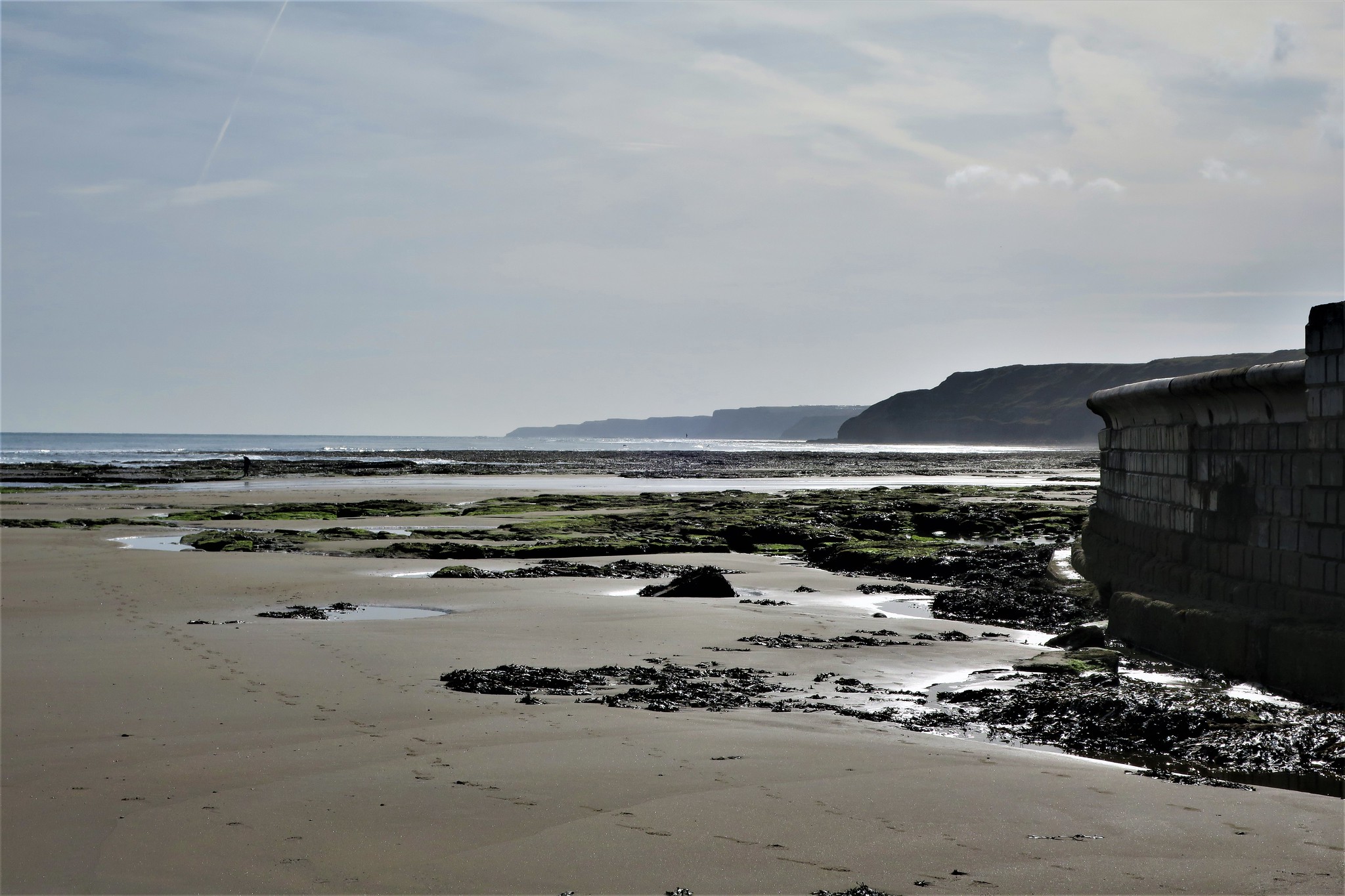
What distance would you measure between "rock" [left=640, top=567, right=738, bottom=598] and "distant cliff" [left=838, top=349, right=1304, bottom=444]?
14184 centimetres

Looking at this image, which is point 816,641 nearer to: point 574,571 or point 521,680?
point 521,680

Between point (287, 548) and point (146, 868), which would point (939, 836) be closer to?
point (146, 868)

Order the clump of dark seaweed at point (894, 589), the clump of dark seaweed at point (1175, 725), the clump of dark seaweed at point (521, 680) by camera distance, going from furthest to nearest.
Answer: the clump of dark seaweed at point (894, 589) < the clump of dark seaweed at point (521, 680) < the clump of dark seaweed at point (1175, 725)

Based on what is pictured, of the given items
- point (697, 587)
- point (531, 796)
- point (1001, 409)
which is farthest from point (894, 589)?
point (1001, 409)

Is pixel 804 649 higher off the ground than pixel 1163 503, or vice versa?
pixel 1163 503

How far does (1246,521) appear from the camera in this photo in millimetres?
7344

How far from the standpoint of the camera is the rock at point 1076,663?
277 inches

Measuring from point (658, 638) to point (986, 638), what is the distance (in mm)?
2926

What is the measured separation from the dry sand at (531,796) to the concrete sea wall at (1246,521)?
1694 mm

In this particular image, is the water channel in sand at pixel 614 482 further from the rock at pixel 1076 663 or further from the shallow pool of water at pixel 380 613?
the rock at pixel 1076 663

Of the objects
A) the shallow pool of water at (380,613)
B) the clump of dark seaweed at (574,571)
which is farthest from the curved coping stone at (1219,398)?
the shallow pool of water at (380,613)

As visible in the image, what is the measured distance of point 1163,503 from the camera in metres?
8.97

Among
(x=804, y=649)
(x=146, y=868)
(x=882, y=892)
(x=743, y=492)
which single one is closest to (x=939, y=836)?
(x=882, y=892)

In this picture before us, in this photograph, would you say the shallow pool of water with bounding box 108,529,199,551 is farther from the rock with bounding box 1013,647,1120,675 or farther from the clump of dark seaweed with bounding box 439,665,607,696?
the rock with bounding box 1013,647,1120,675
